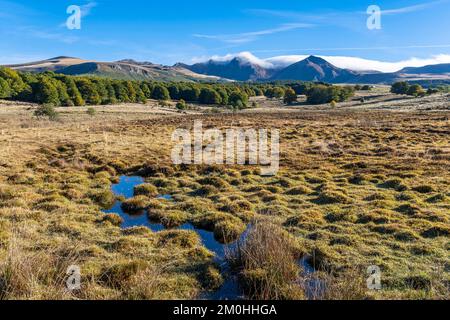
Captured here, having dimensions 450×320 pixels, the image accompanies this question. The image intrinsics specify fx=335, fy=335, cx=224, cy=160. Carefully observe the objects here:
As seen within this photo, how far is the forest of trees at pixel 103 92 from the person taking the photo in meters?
94.9

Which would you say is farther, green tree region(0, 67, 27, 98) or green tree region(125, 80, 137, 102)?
green tree region(125, 80, 137, 102)

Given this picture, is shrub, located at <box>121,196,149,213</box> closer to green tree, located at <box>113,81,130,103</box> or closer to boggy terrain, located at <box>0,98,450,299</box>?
boggy terrain, located at <box>0,98,450,299</box>

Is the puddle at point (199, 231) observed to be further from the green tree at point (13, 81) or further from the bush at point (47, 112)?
the green tree at point (13, 81)

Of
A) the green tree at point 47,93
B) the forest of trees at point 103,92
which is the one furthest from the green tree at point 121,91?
the green tree at point 47,93

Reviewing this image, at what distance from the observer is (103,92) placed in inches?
4377

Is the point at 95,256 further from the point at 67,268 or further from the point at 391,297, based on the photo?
the point at 391,297

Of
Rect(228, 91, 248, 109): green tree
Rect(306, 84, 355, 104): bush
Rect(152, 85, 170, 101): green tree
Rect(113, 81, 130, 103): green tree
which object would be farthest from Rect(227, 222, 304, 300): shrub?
Rect(152, 85, 170, 101): green tree

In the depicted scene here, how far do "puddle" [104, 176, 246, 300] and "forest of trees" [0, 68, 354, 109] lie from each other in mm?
62991

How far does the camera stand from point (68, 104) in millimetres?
93812

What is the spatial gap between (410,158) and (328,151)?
273 inches

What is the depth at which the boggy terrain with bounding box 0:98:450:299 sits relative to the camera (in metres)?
8.52

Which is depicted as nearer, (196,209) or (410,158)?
(196,209)

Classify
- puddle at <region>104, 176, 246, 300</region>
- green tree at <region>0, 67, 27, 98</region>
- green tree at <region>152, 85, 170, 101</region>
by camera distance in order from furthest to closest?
green tree at <region>152, 85, 170, 101</region>
green tree at <region>0, 67, 27, 98</region>
puddle at <region>104, 176, 246, 300</region>
